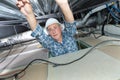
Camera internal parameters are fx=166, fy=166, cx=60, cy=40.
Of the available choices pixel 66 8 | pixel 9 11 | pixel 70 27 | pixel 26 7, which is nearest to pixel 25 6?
pixel 26 7

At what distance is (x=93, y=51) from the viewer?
4.29ft

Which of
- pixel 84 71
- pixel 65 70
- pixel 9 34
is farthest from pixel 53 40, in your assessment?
Result: pixel 9 34

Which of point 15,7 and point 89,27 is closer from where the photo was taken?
point 15,7

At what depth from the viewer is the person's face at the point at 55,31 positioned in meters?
1.54

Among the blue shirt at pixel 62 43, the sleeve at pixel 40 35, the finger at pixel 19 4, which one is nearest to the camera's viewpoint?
the finger at pixel 19 4

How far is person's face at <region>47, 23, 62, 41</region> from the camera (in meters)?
1.54

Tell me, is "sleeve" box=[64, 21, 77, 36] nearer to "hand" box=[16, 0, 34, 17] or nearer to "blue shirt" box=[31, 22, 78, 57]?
"blue shirt" box=[31, 22, 78, 57]

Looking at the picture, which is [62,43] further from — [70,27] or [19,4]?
[19,4]

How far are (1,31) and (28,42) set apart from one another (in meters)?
0.48

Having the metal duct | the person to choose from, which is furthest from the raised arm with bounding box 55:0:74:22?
the metal duct

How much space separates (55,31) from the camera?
5.07 ft

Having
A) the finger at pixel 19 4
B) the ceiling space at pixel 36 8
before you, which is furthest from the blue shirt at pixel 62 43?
the finger at pixel 19 4

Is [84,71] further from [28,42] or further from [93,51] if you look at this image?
[28,42]

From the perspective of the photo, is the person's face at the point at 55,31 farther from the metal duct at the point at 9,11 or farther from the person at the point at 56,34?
the metal duct at the point at 9,11
